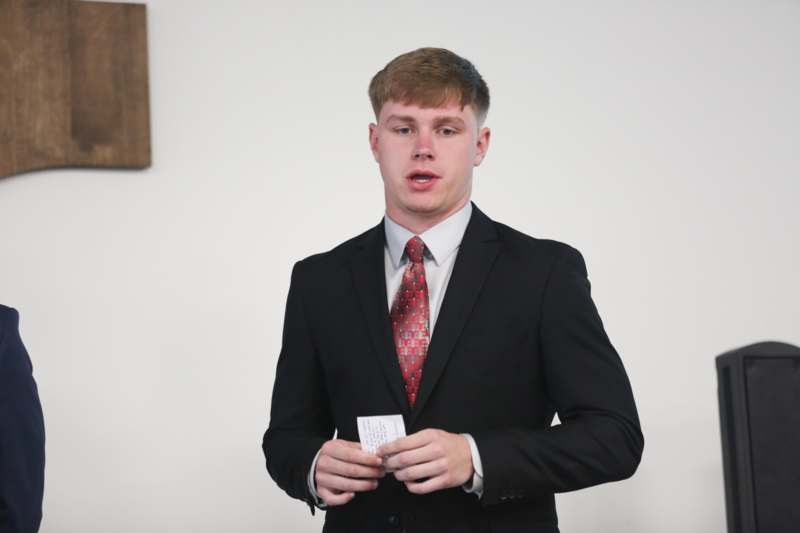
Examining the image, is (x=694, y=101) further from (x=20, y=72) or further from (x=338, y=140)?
(x=20, y=72)

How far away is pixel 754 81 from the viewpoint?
3.39 metres

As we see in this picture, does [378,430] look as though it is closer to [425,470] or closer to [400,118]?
[425,470]

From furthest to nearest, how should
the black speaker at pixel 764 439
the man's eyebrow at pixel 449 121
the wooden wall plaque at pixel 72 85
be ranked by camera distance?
the wooden wall plaque at pixel 72 85, the man's eyebrow at pixel 449 121, the black speaker at pixel 764 439

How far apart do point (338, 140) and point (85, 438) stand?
1.11 m

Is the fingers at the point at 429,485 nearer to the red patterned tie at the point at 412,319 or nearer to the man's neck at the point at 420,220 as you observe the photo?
the red patterned tie at the point at 412,319

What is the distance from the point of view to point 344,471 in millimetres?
1465

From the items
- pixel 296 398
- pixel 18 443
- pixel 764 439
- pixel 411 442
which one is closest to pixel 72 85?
pixel 18 443

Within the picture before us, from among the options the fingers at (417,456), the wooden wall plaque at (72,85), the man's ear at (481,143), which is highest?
the wooden wall plaque at (72,85)

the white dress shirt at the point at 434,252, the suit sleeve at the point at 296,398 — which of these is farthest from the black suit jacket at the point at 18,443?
the white dress shirt at the point at 434,252

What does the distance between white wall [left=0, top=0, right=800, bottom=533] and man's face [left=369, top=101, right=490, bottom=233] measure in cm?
133

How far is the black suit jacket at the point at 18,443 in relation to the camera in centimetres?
171

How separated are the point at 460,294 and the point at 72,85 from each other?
65.9 inches

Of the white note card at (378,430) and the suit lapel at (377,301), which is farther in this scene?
the suit lapel at (377,301)

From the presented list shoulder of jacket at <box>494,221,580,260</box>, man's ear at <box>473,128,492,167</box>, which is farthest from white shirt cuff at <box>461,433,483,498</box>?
man's ear at <box>473,128,492,167</box>
